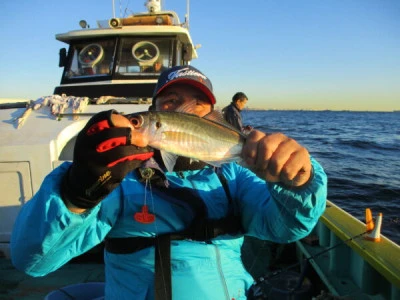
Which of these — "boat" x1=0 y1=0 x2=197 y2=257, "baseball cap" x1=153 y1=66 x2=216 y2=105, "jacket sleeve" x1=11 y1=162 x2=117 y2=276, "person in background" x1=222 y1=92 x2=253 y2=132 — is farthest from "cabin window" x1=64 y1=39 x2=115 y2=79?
"jacket sleeve" x1=11 y1=162 x2=117 y2=276

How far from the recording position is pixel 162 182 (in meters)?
2.36

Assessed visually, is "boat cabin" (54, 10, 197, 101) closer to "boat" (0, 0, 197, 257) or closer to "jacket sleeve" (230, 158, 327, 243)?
"boat" (0, 0, 197, 257)

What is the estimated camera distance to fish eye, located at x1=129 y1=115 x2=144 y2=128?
2045 mm

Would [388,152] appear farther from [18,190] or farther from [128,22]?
[18,190]

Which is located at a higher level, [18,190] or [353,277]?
[18,190]

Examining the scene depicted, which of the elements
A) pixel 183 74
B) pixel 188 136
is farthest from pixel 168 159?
pixel 183 74

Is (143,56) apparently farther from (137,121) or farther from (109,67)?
(137,121)

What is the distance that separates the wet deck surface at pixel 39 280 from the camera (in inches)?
177

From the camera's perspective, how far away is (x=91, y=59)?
868 centimetres

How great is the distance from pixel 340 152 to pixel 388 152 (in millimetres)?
3470

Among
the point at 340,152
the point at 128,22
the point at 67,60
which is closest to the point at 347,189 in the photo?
the point at 340,152

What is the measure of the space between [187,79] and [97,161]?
1.13 meters

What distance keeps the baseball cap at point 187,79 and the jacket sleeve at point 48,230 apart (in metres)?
1.06

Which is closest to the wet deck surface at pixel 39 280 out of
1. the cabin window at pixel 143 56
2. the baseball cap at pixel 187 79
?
the baseball cap at pixel 187 79
